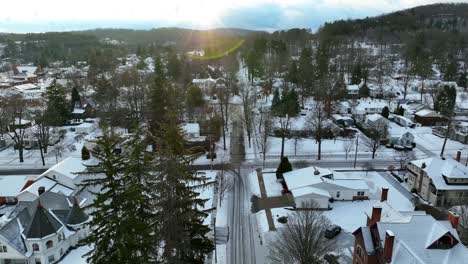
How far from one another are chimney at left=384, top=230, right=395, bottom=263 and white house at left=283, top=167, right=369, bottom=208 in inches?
537

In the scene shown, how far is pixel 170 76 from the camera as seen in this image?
88938 mm

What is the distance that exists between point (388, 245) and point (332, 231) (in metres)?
9.62

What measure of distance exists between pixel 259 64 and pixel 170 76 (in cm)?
2256

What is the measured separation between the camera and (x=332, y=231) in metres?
29.2

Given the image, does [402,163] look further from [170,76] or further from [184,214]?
[170,76]

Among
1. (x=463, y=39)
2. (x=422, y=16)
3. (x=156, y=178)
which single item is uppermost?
(x=422, y=16)

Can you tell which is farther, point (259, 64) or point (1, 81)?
point (1, 81)

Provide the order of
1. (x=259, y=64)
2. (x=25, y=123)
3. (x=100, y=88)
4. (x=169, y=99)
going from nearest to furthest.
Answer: (x=169, y=99)
(x=25, y=123)
(x=100, y=88)
(x=259, y=64)

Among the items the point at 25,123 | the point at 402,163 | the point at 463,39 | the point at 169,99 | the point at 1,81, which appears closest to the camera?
the point at 402,163

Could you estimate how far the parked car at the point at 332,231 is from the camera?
28953 mm

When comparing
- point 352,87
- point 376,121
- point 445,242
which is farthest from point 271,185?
point 352,87

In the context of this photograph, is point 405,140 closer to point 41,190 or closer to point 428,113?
point 428,113

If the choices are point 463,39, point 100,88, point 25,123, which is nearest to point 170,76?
point 100,88

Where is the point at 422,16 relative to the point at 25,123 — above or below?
above
